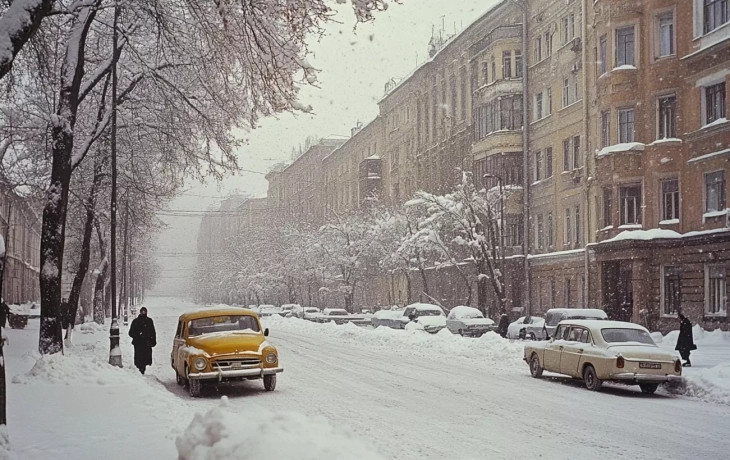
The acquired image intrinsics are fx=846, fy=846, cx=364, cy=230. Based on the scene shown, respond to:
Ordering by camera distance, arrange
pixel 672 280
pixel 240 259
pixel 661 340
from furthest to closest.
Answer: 1. pixel 240 259
2. pixel 672 280
3. pixel 661 340

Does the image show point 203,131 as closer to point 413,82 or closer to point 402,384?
point 402,384

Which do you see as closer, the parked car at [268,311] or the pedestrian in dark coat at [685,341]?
the pedestrian in dark coat at [685,341]

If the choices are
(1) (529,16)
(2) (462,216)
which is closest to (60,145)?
(2) (462,216)

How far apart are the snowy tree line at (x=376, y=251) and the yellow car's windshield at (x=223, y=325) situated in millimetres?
27098

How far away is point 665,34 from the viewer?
37250 millimetres

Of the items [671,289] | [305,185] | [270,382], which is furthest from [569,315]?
[305,185]

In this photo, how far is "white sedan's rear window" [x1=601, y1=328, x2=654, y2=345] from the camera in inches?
746

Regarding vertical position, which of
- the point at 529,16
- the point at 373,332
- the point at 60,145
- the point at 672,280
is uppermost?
the point at 529,16

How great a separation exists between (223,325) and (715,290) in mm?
21934

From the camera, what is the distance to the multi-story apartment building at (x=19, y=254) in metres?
70.0

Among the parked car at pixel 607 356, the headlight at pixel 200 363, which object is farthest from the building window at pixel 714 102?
the headlight at pixel 200 363

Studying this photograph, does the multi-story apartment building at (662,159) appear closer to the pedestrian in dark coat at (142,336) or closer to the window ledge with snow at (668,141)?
the window ledge with snow at (668,141)

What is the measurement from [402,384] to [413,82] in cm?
5998

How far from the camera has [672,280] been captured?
118 feet
